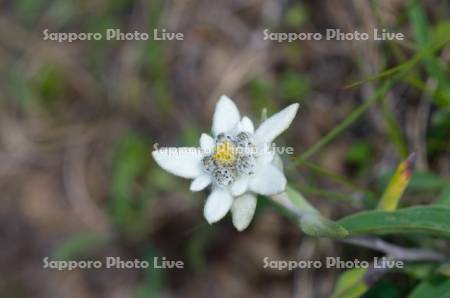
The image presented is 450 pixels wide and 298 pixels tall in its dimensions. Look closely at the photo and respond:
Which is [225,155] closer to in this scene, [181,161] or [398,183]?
[181,161]

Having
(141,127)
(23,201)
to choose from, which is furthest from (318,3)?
(23,201)

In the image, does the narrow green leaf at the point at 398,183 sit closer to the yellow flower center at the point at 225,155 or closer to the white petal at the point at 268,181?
the white petal at the point at 268,181

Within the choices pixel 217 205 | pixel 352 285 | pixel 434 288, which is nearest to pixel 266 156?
pixel 217 205

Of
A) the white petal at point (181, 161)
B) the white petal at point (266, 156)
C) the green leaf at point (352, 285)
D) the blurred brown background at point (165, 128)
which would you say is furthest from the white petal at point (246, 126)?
the blurred brown background at point (165, 128)

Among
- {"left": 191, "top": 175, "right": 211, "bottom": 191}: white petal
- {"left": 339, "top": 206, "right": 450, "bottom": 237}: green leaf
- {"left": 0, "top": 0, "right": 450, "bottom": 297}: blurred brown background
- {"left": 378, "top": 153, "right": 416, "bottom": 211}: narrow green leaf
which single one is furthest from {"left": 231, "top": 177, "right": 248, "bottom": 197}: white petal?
{"left": 0, "top": 0, "right": 450, "bottom": 297}: blurred brown background

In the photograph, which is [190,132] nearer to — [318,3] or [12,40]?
[318,3]

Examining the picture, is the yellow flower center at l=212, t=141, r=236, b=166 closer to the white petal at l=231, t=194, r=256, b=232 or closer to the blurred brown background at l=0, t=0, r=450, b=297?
the white petal at l=231, t=194, r=256, b=232
